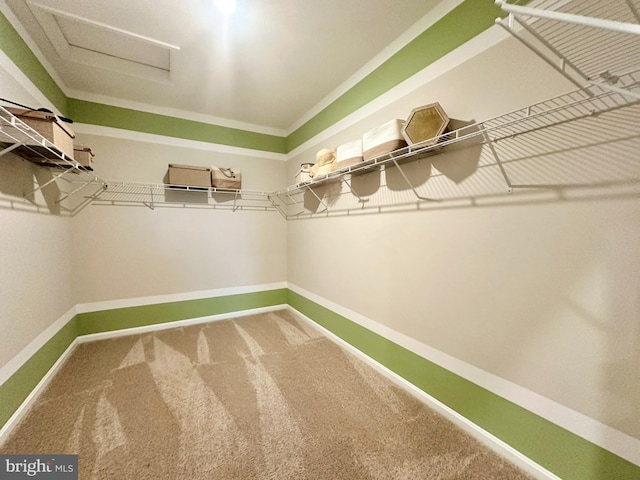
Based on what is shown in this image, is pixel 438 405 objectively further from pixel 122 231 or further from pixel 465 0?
pixel 122 231

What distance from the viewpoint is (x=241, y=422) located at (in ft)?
4.65

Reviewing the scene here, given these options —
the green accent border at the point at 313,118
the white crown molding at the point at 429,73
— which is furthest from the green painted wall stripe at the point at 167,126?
the white crown molding at the point at 429,73

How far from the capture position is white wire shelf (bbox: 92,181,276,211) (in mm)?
2463

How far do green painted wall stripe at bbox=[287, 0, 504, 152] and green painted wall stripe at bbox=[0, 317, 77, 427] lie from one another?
2859 mm

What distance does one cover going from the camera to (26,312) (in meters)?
1.54

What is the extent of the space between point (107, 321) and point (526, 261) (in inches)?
134

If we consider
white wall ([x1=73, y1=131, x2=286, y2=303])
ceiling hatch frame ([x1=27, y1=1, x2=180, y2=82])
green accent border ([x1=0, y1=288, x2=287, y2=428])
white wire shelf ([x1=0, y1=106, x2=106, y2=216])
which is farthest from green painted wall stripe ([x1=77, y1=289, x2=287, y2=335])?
ceiling hatch frame ([x1=27, y1=1, x2=180, y2=82])

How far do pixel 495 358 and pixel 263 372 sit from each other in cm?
154

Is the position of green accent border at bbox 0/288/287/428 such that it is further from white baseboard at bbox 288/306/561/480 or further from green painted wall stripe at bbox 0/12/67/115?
green painted wall stripe at bbox 0/12/67/115

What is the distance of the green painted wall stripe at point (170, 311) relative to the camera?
242 centimetres

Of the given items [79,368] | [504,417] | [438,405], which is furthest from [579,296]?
[79,368]

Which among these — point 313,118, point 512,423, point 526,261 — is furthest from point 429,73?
point 512,423

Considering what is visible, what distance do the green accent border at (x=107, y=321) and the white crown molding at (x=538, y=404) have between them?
6.39 feet

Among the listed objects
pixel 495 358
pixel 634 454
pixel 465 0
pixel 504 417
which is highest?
pixel 465 0
